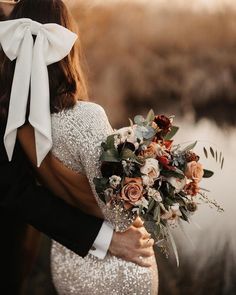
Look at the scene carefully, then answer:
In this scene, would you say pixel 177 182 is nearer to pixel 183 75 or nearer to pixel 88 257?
pixel 88 257

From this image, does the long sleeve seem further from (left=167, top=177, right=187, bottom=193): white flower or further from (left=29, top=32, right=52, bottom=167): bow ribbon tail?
(left=167, top=177, right=187, bottom=193): white flower

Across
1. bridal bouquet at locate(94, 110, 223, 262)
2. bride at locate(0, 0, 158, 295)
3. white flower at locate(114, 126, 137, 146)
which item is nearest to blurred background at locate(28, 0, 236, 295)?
bride at locate(0, 0, 158, 295)

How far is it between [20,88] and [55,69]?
0.16m

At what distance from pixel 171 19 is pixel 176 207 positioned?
1384 mm

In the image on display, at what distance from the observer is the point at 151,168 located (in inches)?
88.9

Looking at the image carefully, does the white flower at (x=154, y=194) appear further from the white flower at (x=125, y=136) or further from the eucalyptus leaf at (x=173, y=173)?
the white flower at (x=125, y=136)

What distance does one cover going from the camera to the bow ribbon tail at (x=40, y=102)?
7.57 feet

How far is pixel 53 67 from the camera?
2.40 metres

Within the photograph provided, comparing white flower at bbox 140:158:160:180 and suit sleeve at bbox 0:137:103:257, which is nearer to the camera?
white flower at bbox 140:158:160:180

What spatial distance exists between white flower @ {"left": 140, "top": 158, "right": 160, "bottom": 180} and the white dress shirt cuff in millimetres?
328

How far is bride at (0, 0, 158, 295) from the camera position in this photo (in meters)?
2.32

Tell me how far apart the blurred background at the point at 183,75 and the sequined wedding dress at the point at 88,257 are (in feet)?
3.34

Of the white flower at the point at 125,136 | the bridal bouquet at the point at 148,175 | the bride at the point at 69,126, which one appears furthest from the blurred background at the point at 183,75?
the white flower at the point at 125,136

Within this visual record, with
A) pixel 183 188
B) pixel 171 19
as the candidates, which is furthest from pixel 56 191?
pixel 171 19
